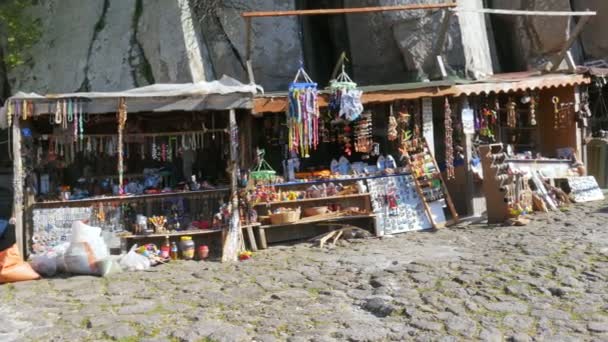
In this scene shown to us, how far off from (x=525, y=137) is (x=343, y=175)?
15.7ft

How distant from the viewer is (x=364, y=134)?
10789mm

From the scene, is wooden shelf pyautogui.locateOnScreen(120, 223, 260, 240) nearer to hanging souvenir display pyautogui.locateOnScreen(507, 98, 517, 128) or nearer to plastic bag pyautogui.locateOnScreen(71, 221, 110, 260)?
plastic bag pyautogui.locateOnScreen(71, 221, 110, 260)

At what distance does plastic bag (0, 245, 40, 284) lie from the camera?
26.0ft

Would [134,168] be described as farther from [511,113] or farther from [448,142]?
[511,113]

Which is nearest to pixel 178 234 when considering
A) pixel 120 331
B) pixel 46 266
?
pixel 46 266

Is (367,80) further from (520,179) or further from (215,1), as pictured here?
(520,179)

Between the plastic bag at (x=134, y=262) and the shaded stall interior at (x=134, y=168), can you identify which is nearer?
the plastic bag at (x=134, y=262)

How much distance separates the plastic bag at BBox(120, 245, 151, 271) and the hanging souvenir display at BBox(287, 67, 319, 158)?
3.19 m

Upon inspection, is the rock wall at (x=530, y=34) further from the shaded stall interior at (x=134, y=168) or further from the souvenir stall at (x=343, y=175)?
the shaded stall interior at (x=134, y=168)

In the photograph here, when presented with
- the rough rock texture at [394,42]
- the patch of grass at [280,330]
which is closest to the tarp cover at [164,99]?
the patch of grass at [280,330]

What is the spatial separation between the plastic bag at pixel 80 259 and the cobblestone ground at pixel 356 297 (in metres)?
0.26

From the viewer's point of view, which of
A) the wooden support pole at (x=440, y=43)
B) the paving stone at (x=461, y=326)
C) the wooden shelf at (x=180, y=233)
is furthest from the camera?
the wooden support pole at (x=440, y=43)

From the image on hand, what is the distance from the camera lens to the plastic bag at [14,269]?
7938mm

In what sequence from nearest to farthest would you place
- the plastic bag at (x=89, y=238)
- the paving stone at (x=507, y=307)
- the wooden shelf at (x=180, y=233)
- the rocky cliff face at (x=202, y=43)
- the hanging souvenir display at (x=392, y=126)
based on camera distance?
1. the paving stone at (x=507, y=307)
2. the plastic bag at (x=89, y=238)
3. the wooden shelf at (x=180, y=233)
4. the hanging souvenir display at (x=392, y=126)
5. the rocky cliff face at (x=202, y=43)
